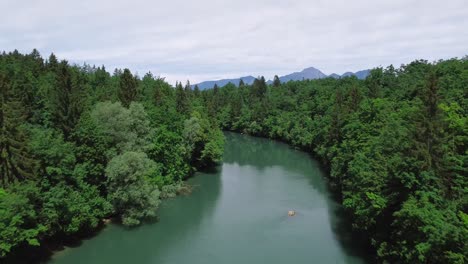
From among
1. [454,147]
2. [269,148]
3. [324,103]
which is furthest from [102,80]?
[454,147]

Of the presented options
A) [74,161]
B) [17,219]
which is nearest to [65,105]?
[74,161]

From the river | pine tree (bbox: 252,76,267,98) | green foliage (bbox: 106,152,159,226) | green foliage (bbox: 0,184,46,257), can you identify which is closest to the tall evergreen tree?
the river

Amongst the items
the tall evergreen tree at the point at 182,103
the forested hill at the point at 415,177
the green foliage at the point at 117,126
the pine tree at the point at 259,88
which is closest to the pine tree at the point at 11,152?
the green foliage at the point at 117,126

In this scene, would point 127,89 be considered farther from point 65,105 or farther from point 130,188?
point 130,188

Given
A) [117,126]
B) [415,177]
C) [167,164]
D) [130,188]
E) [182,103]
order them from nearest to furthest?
[415,177], [130,188], [117,126], [167,164], [182,103]

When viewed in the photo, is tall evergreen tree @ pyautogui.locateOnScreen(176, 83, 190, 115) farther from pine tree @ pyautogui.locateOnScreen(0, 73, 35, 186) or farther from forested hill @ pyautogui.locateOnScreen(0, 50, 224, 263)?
pine tree @ pyautogui.locateOnScreen(0, 73, 35, 186)
